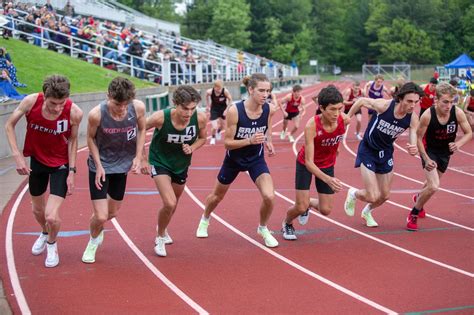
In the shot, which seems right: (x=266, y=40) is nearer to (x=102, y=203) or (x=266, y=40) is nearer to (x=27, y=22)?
(x=27, y=22)

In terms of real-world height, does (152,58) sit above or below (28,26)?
below

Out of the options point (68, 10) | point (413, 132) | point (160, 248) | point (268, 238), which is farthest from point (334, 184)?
point (68, 10)

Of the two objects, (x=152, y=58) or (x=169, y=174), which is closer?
(x=169, y=174)

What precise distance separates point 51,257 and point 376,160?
426cm

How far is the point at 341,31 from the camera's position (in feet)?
341

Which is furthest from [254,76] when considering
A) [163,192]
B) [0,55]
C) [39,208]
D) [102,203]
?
[0,55]

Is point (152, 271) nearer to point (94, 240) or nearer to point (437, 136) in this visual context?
point (94, 240)

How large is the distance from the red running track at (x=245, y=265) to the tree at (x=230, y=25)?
75.0 metres

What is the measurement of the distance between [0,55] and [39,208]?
10538 mm

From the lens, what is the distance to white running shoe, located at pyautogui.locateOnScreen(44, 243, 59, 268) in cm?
719

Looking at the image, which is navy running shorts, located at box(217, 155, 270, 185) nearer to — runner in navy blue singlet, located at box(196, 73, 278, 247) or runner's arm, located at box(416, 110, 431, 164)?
runner in navy blue singlet, located at box(196, 73, 278, 247)

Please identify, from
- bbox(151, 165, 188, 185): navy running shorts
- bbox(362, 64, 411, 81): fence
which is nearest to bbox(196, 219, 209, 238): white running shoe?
bbox(151, 165, 188, 185): navy running shorts

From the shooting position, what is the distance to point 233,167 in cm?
822

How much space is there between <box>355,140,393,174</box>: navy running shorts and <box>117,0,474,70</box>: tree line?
252 ft
